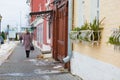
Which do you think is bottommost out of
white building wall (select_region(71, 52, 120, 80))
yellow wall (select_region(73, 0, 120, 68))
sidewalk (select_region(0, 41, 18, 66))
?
sidewalk (select_region(0, 41, 18, 66))

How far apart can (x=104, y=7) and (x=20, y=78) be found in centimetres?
494

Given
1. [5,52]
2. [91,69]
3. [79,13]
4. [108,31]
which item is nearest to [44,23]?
[5,52]

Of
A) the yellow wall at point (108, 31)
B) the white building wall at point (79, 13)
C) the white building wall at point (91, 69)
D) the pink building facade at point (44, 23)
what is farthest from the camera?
the pink building facade at point (44, 23)

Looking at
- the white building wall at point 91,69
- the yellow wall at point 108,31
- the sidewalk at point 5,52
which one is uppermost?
the yellow wall at point 108,31

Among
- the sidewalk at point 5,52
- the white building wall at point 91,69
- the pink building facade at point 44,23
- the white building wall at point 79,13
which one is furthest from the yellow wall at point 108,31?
the pink building facade at point 44,23

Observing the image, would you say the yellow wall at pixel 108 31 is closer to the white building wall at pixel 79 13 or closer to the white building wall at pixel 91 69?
the white building wall at pixel 91 69

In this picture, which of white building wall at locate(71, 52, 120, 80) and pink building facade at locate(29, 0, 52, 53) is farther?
pink building facade at locate(29, 0, 52, 53)

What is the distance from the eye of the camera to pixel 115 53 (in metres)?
8.54

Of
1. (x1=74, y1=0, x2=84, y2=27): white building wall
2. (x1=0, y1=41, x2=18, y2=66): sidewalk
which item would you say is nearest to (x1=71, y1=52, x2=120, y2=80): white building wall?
(x1=74, y1=0, x2=84, y2=27): white building wall

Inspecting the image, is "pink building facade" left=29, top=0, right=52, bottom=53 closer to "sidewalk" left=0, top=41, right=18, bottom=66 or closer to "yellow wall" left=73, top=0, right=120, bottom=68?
"sidewalk" left=0, top=41, right=18, bottom=66

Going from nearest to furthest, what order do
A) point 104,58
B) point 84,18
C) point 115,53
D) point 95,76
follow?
point 115,53
point 104,58
point 95,76
point 84,18

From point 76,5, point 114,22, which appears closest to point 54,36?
point 76,5

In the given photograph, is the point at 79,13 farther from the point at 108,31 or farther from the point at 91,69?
the point at 108,31

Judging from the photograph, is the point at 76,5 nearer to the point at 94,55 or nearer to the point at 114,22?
the point at 94,55
